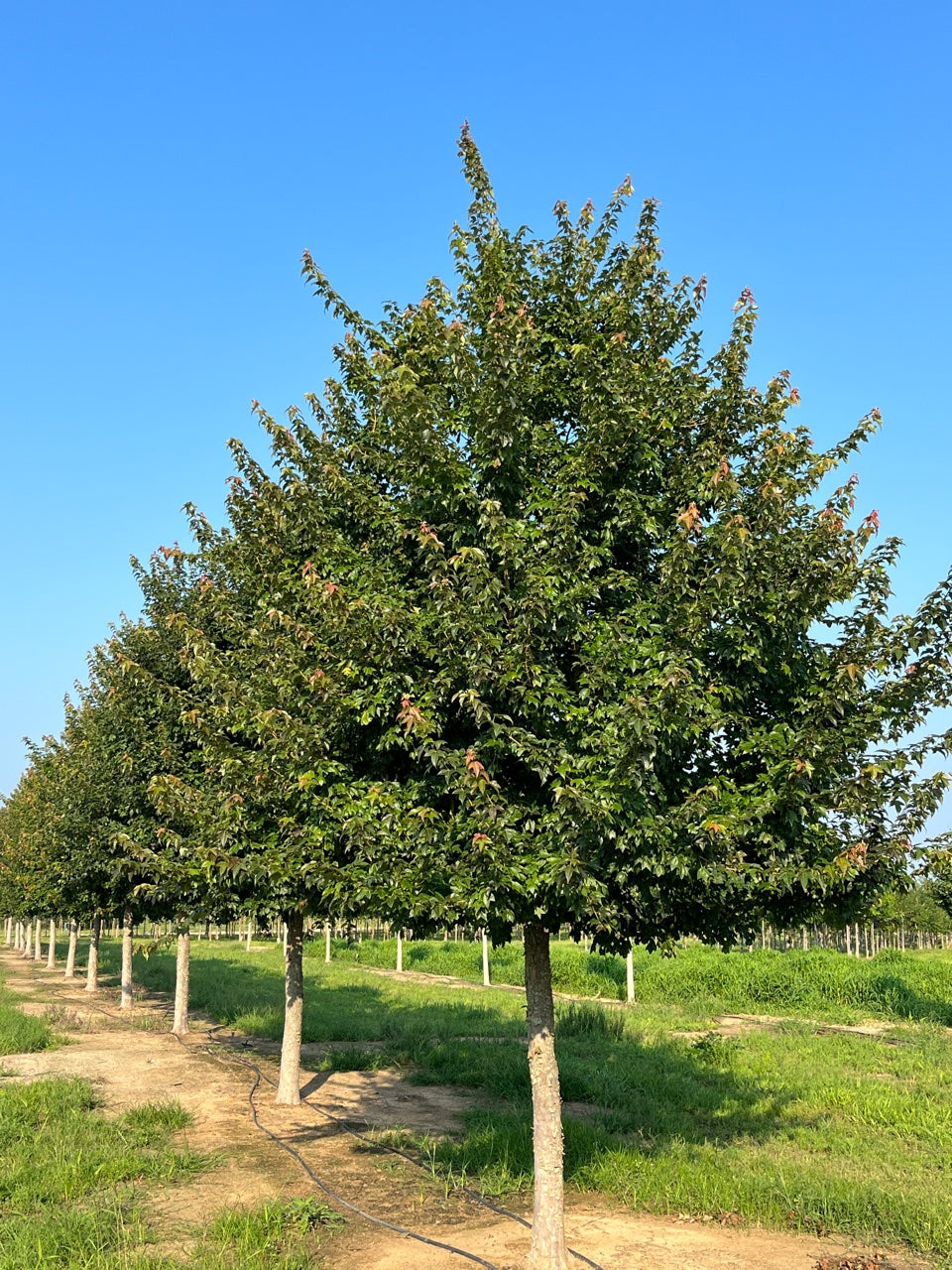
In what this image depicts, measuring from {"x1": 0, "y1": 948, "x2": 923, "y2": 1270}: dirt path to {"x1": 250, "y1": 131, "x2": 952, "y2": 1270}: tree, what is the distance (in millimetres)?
1246

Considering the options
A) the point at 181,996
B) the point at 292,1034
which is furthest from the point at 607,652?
the point at 181,996

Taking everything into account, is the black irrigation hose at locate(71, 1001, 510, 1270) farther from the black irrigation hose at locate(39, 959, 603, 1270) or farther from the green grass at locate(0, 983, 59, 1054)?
the green grass at locate(0, 983, 59, 1054)

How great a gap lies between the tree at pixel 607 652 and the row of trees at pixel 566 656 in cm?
3

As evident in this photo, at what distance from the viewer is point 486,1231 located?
843 centimetres

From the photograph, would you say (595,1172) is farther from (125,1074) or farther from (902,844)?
(125,1074)

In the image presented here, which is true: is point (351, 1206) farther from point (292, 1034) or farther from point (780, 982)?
point (780, 982)

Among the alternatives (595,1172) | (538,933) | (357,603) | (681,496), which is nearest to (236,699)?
(357,603)

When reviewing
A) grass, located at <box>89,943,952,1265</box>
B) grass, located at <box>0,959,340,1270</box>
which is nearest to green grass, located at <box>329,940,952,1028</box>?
grass, located at <box>89,943,952,1265</box>

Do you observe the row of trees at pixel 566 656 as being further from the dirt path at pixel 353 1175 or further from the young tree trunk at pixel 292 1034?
the young tree trunk at pixel 292 1034

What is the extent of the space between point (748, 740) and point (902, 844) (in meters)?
1.39

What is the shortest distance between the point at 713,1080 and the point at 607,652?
1242 cm

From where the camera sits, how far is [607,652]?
707 cm

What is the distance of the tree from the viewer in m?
6.76

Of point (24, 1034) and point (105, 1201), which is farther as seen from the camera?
point (24, 1034)
